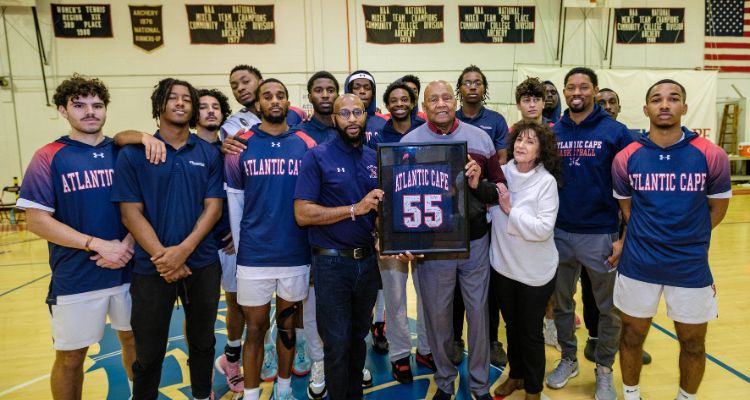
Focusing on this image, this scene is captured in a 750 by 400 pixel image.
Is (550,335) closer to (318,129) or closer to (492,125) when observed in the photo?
(492,125)

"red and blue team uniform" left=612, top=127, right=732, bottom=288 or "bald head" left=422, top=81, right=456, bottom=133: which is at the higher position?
"bald head" left=422, top=81, right=456, bottom=133

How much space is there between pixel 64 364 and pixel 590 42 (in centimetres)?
1441

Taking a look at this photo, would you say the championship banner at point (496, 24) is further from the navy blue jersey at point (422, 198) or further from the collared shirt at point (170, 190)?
the collared shirt at point (170, 190)

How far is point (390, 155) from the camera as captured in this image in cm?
266

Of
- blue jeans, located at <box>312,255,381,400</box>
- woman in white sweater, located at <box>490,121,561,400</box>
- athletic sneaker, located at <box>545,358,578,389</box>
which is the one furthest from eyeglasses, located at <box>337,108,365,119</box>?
athletic sneaker, located at <box>545,358,578,389</box>

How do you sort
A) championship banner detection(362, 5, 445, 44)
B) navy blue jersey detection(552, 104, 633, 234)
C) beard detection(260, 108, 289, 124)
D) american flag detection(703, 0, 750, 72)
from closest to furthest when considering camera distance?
1. beard detection(260, 108, 289, 124)
2. navy blue jersey detection(552, 104, 633, 234)
3. championship banner detection(362, 5, 445, 44)
4. american flag detection(703, 0, 750, 72)

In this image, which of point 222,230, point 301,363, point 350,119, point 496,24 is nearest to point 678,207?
point 350,119

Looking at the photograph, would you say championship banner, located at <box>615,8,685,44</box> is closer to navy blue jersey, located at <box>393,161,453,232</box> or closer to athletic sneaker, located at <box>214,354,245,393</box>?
navy blue jersey, located at <box>393,161,453,232</box>

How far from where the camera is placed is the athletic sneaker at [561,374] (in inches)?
137

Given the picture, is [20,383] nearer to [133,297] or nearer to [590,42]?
[133,297]

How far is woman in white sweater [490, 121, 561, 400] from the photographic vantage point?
284 cm

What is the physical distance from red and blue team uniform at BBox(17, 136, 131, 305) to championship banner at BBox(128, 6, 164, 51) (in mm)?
10425

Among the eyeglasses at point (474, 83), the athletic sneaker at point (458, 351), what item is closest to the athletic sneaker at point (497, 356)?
the athletic sneaker at point (458, 351)

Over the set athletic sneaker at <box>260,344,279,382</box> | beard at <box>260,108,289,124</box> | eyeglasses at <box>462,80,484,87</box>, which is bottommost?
athletic sneaker at <box>260,344,279,382</box>
